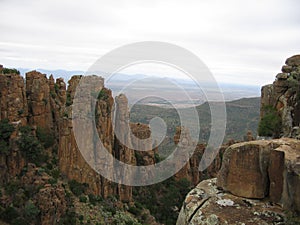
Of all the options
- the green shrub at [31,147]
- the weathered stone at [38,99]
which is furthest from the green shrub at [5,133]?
the weathered stone at [38,99]

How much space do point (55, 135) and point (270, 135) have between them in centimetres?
2681

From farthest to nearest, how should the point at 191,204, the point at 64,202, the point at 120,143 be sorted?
the point at 120,143 → the point at 64,202 → the point at 191,204

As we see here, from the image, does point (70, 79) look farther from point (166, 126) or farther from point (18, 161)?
point (166, 126)

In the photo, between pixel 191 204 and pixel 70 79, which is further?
pixel 70 79

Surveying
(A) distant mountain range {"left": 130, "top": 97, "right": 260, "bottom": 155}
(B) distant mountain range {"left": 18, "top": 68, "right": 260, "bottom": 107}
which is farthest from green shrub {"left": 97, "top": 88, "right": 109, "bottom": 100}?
(A) distant mountain range {"left": 130, "top": 97, "right": 260, "bottom": 155}

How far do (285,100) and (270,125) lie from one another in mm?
1306

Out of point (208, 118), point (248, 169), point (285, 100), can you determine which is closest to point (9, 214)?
point (285, 100)

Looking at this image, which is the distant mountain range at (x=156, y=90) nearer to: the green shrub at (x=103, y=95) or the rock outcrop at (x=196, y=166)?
the green shrub at (x=103, y=95)

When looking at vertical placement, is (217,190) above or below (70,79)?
below

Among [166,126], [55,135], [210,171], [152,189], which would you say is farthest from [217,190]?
[166,126]

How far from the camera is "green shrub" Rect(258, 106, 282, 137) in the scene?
1257 cm

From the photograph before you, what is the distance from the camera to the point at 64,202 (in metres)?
26.6

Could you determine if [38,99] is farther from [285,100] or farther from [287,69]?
[285,100]

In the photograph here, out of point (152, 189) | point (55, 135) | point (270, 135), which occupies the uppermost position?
point (270, 135)
